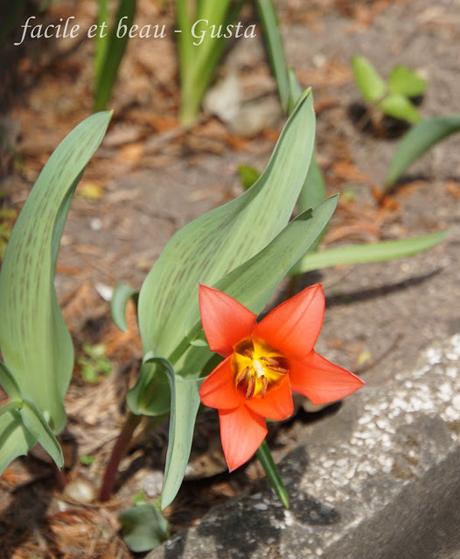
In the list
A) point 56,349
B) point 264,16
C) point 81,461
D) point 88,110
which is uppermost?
point 264,16

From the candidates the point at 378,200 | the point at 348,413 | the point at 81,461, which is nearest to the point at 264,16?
the point at 378,200

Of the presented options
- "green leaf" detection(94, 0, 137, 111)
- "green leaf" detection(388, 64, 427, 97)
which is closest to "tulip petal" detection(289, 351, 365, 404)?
"green leaf" detection(94, 0, 137, 111)

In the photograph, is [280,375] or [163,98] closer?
[280,375]

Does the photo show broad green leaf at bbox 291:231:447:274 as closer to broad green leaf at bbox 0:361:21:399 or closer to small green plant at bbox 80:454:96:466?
small green plant at bbox 80:454:96:466

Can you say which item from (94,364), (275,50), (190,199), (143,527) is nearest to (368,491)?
(143,527)

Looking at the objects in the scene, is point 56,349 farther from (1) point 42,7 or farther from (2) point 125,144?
(1) point 42,7
